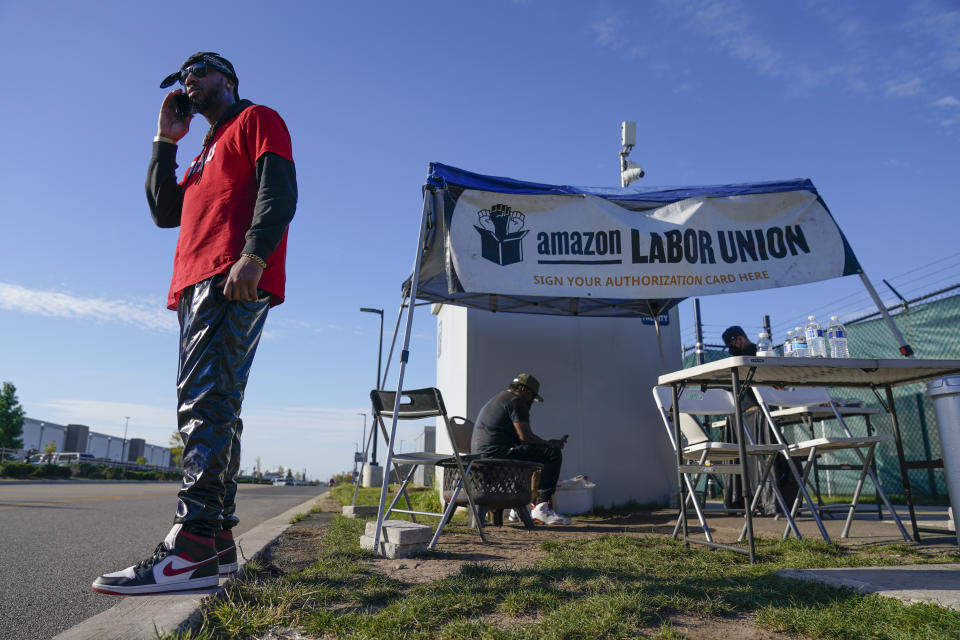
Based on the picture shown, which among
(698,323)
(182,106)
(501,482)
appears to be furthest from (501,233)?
(698,323)

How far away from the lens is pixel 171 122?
295 centimetres

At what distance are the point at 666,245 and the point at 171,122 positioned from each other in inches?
182

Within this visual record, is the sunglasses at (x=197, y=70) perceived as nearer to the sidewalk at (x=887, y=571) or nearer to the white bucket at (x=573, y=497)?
the sidewalk at (x=887, y=571)

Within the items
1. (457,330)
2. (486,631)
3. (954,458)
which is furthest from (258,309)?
(457,330)

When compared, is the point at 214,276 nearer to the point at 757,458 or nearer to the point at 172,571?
the point at 172,571

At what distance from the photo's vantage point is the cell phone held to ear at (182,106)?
9.75 feet

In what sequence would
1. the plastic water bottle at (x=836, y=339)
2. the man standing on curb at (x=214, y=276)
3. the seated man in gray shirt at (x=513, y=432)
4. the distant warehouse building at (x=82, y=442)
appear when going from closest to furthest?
the man standing on curb at (x=214, y=276) < the plastic water bottle at (x=836, y=339) < the seated man in gray shirt at (x=513, y=432) < the distant warehouse building at (x=82, y=442)

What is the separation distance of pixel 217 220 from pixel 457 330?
5.83 m

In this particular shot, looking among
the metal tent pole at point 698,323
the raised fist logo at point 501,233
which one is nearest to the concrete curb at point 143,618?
the raised fist logo at point 501,233

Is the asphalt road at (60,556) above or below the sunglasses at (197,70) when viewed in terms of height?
below

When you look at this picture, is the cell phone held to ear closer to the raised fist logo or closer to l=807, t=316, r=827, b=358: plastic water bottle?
the raised fist logo

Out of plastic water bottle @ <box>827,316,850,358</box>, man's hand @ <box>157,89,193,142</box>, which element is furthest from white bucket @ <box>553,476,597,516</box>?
man's hand @ <box>157,89,193,142</box>

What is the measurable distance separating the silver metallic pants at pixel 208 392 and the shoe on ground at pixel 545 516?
155 inches

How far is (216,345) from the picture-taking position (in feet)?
7.98
